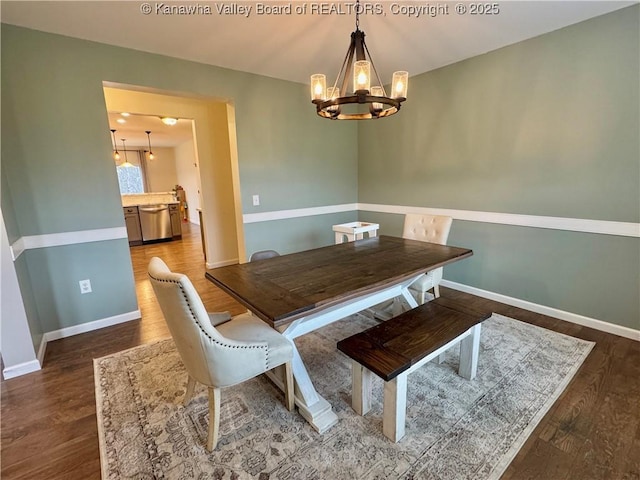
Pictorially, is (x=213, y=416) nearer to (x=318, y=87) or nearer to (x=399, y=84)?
(x=318, y=87)

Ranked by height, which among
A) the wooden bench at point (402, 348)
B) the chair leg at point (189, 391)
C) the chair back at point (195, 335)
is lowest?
the chair leg at point (189, 391)

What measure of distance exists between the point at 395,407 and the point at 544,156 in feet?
8.03

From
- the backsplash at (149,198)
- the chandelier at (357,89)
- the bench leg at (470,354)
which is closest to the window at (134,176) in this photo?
the backsplash at (149,198)

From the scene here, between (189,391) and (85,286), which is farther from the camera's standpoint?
(85,286)

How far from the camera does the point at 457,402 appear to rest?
1.71 meters

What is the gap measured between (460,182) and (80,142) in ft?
11.6

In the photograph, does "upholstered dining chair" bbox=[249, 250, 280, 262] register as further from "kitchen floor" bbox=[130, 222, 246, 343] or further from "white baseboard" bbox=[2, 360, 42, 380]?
"white baseboard" bbox=[2, 360, 42, 380]

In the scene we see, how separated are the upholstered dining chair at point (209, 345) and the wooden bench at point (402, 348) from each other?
385 millimetres

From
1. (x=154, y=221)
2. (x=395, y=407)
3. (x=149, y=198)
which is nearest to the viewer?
(x=395, y=407)

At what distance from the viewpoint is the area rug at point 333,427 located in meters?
1.34

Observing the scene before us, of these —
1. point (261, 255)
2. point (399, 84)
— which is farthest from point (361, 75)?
point (261, 255)

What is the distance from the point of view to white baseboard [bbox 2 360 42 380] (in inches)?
79.7

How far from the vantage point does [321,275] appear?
5.88 ft

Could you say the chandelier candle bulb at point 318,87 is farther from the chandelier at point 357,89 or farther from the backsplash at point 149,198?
the backsplash at point 149,198
